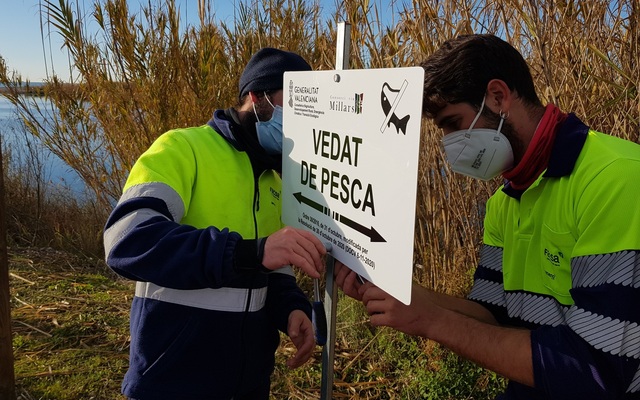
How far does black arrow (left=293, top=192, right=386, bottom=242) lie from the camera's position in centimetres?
117

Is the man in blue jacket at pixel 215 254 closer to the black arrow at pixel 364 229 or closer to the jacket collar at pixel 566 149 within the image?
the black arrow at pixel 364 229

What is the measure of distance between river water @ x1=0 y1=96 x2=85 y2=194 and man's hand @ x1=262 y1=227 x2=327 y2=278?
6106 mm

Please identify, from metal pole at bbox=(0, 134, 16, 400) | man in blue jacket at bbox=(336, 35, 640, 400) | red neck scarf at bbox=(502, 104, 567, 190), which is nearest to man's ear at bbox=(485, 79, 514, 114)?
man in blue jacket at bbox=(336, 35, 640, 400)

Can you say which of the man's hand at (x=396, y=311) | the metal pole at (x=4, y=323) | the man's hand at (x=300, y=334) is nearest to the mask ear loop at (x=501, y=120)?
the man's hand at (x=396, y=311)

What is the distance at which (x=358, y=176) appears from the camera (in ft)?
4.02

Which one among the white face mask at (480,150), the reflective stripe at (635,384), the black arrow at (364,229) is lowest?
the reflective stripe at (635,384)

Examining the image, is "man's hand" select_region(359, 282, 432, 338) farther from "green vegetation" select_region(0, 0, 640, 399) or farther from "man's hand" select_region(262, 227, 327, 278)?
"green vegetation" select_region(0, 0, 640, 399)

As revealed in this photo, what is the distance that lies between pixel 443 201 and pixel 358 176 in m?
2.04

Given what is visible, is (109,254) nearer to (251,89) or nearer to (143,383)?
(143,383)

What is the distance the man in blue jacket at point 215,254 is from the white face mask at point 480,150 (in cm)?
59

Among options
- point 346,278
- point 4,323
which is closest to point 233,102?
point 4,323

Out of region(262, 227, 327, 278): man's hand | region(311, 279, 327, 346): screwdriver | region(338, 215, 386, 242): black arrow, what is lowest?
region(311, 279, 327, 346): screwdriver

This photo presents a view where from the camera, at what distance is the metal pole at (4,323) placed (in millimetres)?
2668

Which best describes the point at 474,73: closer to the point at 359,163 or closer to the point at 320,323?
the point at 359,163
